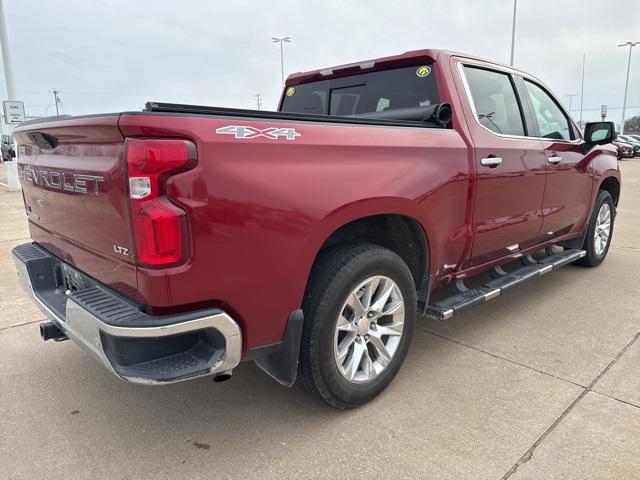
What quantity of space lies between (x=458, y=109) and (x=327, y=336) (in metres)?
1.74

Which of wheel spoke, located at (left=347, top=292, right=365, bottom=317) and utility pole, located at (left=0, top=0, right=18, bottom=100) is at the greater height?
utility pole, located at (left=0, top=0, right=18, bottom=100)

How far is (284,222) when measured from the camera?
6.89 feet

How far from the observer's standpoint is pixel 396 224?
2926 millimetres

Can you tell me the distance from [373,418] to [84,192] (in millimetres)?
1817

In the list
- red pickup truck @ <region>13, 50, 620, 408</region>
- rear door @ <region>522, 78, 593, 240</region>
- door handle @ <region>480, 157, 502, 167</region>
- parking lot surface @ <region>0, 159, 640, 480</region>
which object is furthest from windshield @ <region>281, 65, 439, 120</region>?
parking lot surface @ <region>0, 159, 640, 480</region>

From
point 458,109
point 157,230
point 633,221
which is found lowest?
point 633,221

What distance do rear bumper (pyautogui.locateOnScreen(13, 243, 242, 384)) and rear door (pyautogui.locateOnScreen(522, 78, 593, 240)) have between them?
121 inches

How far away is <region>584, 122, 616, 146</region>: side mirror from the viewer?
14.9 feet

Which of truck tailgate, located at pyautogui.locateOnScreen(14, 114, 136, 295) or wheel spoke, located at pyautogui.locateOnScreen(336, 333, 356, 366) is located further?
wheel spoke, located at pyautogui.locateOnScreen(336, 333, 356, 366)

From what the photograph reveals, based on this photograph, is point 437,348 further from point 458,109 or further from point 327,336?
point 458,109

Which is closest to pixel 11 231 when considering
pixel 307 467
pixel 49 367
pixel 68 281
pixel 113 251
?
pixel 49 367

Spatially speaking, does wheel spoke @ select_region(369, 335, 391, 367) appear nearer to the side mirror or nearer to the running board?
the running board

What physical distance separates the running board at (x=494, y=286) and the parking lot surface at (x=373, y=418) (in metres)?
0.39

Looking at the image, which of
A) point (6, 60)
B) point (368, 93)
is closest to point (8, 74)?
point (6, 60)
